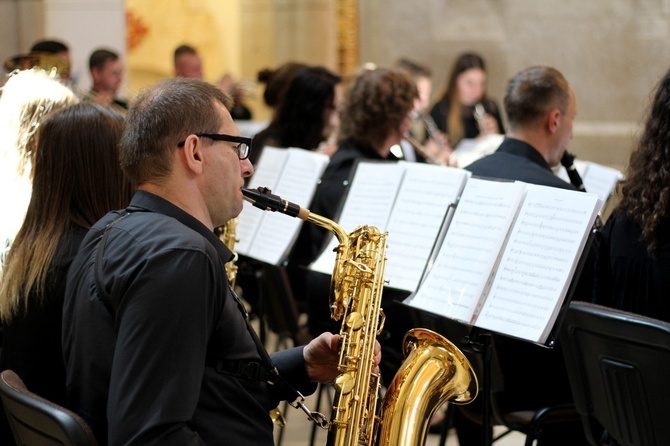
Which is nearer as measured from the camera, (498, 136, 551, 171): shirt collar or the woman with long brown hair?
the woman with long brown hair

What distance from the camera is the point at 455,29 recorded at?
736 centimetres

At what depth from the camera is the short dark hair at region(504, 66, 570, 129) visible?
3.49m

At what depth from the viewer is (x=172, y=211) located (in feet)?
5.88

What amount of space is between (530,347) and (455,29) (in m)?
4.73

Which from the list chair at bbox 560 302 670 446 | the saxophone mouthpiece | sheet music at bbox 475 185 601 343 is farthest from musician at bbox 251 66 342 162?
the saxophone mouthpiece

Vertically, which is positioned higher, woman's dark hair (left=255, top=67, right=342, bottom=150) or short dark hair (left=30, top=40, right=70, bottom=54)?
short dark hair (left=30, top=40, right=70, bottom=54)

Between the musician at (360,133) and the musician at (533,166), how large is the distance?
23.0 inches

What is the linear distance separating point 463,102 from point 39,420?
5367mm

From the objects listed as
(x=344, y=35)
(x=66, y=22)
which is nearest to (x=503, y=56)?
(x=344, y=35)

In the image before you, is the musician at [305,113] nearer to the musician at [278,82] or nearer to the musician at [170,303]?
the musician at [278,82]

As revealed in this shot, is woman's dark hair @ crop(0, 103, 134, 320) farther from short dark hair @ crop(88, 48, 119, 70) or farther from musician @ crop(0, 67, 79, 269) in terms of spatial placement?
short dark hair @ crop(88, 48, 119, 70)

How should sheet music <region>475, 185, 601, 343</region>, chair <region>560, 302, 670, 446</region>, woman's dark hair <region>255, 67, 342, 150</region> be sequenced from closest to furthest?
chair <region>560, 302, 670, 446</region>
sheet music <region>475, 185, 601, 343</region>
woman's dark hair <region>255, 67, 342, 150</region>

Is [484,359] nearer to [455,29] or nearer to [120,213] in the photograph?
[120,213]

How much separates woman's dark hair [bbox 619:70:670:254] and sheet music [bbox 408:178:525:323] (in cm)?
36
